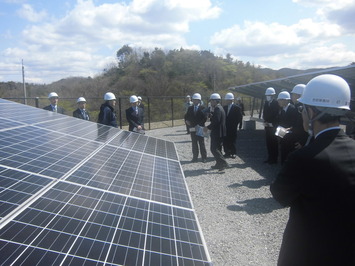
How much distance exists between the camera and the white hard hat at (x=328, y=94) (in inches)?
82.1

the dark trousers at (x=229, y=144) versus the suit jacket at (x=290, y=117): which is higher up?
the suit jacket at (x=290, y=117)

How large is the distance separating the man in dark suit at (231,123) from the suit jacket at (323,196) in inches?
344

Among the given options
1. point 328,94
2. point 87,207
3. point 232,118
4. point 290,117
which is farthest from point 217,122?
point 87,207

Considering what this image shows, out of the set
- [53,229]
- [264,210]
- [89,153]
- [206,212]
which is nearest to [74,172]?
[89,153]

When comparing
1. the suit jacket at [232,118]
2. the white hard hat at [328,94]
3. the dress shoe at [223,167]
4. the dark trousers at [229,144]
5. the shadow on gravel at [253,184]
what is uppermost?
the white hard hat at [328,94]

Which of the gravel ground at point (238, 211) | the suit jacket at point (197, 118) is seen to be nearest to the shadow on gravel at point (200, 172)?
the gravel ground at point (238, 211)

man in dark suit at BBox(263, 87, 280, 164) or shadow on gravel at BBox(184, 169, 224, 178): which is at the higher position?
man in dark suit at BBox(263, 87, 280, 164)

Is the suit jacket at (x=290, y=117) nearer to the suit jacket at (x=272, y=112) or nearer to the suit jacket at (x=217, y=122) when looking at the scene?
the suit jacket at (x=272, y=112)

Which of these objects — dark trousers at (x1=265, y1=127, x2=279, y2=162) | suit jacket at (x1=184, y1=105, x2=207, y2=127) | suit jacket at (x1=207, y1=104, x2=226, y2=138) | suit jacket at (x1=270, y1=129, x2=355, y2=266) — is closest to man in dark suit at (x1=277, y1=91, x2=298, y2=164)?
dark trousers at (x1=265, y1=127, x2=279, y2=162)

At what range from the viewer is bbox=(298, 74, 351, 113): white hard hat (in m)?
2.09

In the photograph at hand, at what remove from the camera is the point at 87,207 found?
87.4 inches

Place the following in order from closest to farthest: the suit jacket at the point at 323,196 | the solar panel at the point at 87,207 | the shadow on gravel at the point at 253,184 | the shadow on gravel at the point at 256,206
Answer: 1. the solar panel at the point at 87,207
2. the suit jacket at the point at 323,196
3. the shadow on gravel at the point at 256,206
4. the shadow on gravel at the point at 253,184

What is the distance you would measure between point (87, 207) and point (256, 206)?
4.92 meters

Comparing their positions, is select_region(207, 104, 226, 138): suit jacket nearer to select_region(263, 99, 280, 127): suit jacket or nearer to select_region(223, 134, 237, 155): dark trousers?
select_region(263, 99, 280, 127): suit jacket
